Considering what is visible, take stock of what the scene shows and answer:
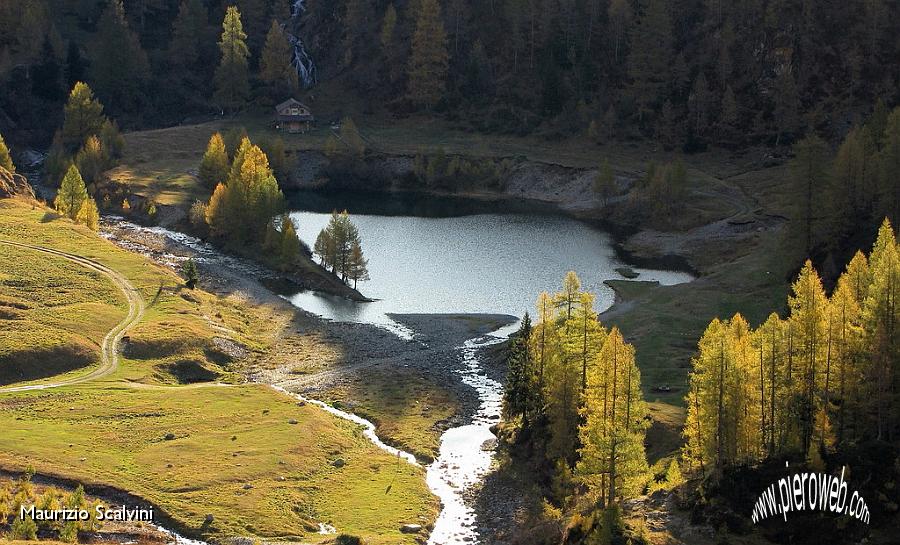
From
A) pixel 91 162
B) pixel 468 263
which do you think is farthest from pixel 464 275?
pixel 91 162

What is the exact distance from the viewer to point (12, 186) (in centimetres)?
16075

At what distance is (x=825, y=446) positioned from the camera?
6712 centimetres

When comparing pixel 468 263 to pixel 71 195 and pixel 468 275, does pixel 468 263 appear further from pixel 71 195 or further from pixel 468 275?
pixel 71 195

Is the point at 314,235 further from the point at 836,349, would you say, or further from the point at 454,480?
the point at 836,349

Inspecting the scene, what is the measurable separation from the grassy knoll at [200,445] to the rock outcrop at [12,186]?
41930 mm

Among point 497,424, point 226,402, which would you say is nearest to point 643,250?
point 497,424

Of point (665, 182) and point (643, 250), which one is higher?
point (665, 182)

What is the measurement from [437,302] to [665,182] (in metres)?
62.4

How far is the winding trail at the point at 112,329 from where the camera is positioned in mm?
98312

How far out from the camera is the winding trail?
98312 mm

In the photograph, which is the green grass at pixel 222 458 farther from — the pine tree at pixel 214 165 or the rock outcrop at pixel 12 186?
the pine tree at pixel 214 165

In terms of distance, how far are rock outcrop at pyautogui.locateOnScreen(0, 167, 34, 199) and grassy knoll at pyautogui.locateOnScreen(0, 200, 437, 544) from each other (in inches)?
1651

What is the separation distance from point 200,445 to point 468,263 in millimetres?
81229

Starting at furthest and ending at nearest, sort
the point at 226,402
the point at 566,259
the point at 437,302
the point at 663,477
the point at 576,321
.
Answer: the point at 566,259 → the point at 437,302 → the point at 226,402 → the point at 576,321 → the point at 663,477
